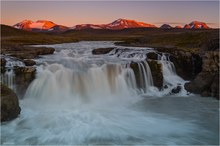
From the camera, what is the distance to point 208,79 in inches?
749

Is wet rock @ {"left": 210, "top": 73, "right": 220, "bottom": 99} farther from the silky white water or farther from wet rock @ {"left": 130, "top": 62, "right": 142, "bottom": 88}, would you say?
wet rock @ {"left": 130, "top": 62, "right": 142, "bottom": 88}

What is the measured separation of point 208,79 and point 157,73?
11.7 feet

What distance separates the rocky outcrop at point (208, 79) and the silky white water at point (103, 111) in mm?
832

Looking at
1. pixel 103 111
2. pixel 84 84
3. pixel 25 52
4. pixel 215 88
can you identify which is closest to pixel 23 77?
pixel 84 84

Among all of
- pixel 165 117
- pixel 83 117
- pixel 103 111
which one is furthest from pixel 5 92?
pixel 165 117

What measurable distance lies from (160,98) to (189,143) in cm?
699

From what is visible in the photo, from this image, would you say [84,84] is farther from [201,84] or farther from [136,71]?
[201,84]

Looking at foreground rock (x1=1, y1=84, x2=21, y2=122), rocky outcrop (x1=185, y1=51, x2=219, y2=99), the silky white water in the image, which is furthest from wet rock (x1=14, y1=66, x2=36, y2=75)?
rocky outcrop (x1=185, y1=51, x2=219, y2=99)

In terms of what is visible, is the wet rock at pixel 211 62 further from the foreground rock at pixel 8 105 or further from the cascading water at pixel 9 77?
the foreground rock at pixel 8 105

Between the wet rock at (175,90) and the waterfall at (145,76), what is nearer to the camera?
the wet rock at (175,90)

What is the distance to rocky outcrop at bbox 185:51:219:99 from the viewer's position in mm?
18125

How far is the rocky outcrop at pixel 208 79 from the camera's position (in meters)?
18.1

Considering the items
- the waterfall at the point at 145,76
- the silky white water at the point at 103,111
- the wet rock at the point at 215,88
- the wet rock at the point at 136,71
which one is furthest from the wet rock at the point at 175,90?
the wet rock at the point at 136,71

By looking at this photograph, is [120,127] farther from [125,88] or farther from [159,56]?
[159,56]
